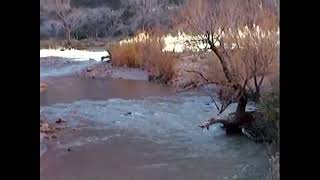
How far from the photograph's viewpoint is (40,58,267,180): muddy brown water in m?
1.18

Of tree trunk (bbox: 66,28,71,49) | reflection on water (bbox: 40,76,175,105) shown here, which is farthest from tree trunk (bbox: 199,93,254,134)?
tree trunk (bbox: 66,28,71,49)

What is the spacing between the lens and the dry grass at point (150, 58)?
1.46m

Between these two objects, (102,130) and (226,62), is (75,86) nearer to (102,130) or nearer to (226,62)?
(102,130)

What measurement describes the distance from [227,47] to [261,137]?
43cm

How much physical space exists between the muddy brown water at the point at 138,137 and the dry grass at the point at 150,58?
2.1 inches

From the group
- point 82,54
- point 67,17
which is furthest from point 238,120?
point 67,17

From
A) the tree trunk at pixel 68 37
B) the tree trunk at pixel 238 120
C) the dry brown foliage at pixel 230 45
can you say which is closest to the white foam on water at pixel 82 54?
the tree trunk at pixel 68 37

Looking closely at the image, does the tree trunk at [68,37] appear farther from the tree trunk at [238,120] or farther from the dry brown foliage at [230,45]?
the tree trunk at [238,120]

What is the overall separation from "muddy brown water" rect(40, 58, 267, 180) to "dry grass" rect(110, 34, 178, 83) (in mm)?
55

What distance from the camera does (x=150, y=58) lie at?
159cm

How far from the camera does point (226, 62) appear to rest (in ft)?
5.23
